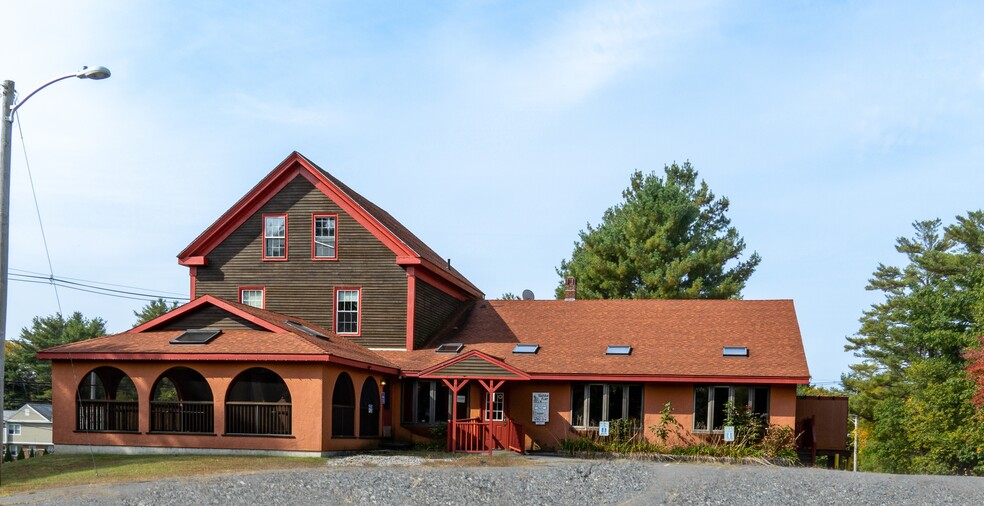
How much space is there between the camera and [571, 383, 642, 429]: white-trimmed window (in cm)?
3025

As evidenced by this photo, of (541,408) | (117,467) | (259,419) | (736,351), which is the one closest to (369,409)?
(259,419)

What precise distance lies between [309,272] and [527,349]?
7596mm

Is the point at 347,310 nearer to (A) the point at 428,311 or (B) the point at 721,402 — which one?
(A) the point at 428,311

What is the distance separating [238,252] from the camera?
3341 centimetres

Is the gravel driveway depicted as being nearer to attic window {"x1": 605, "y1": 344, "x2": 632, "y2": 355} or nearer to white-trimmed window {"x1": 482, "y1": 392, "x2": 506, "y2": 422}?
white-trimmed window {"x1": 482, "y1": 392, "x2": 506, "y2": 422}

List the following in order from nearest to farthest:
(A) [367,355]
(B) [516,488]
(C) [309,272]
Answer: (B) [516,488] → (A) [367,355] → (C) [309,272]

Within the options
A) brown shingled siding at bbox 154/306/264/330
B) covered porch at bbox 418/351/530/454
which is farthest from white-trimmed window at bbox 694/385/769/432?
brown shingled siding at bbox 154/306/264/330

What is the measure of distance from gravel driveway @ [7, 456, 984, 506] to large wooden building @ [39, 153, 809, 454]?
157 inches

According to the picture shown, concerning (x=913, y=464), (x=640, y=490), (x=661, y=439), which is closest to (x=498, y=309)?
(x=661, y=439)

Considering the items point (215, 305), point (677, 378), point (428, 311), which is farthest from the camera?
point (428, 311)

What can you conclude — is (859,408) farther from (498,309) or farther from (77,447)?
(77,447)

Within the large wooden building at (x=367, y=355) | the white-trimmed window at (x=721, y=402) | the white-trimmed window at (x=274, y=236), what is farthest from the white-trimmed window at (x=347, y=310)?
the white-trimmed window at (x=721, y=402)

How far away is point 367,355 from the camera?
29.6m

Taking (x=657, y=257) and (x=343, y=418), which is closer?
(x=343, y=418)
